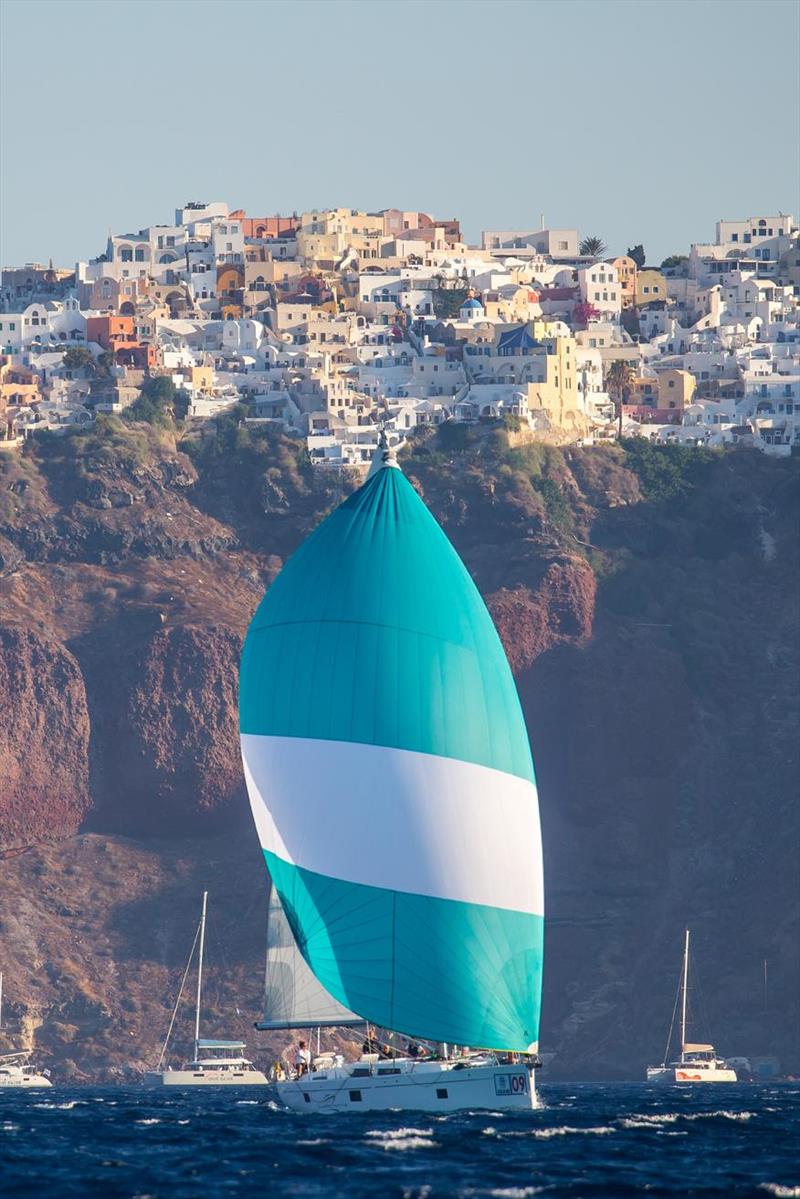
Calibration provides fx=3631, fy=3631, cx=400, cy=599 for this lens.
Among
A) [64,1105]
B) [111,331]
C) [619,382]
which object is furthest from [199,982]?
[619,382]

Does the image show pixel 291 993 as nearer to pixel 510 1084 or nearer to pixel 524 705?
pixel 510 1084

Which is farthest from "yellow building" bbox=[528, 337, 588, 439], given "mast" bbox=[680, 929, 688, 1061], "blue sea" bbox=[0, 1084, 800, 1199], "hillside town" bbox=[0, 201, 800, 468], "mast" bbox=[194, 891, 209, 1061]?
"blue sea" bbox=[0, 1084, 800, 1199]

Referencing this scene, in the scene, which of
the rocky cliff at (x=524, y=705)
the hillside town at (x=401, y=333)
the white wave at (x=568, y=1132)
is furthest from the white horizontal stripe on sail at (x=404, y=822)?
the hillside town at (x=401, y=333)

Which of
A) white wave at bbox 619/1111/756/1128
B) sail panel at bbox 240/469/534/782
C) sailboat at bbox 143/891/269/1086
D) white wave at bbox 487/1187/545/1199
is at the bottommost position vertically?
white wave at bbox 487/1187/545/1199

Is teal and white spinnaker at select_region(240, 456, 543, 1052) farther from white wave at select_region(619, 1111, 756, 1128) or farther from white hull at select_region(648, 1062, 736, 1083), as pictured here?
white hull at select_region(648, 1062, 736, 1083)

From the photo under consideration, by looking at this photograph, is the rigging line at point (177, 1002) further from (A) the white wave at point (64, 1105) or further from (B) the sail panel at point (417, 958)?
(B) the sail panel at point (417, 958)

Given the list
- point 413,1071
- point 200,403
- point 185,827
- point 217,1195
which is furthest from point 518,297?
point 217,1195
